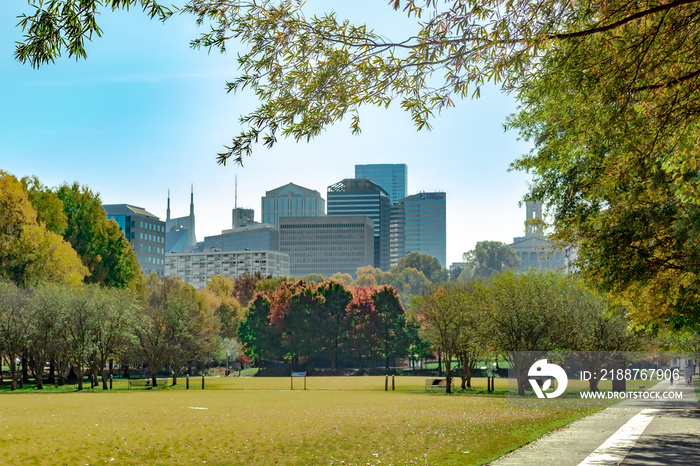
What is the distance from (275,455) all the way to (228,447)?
1.95 meters

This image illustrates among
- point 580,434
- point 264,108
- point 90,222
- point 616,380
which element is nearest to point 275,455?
point 580,434

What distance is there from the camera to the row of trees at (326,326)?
95.9 metres

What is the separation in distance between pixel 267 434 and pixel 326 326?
2964 inches

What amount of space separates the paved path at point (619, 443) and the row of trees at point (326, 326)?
72.0 meters

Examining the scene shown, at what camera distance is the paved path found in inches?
560

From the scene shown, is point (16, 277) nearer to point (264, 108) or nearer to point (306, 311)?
point (306, 311)

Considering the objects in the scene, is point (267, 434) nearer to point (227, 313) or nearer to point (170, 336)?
point (170, 336)

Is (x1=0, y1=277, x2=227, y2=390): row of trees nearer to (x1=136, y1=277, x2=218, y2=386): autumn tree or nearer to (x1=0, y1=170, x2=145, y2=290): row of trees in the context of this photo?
(x1=136, y1=277, x2=218, y2=386): autumn tree

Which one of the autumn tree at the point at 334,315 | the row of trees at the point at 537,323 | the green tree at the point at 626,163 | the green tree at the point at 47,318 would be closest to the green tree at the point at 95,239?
the green tree at the point at 47,318

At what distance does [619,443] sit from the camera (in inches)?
670

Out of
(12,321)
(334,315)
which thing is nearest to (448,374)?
(12,321)

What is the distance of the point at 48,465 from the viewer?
600 inches

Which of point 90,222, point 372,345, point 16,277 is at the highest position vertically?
point 90,222

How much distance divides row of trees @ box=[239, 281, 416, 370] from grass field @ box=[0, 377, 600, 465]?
63.1m
